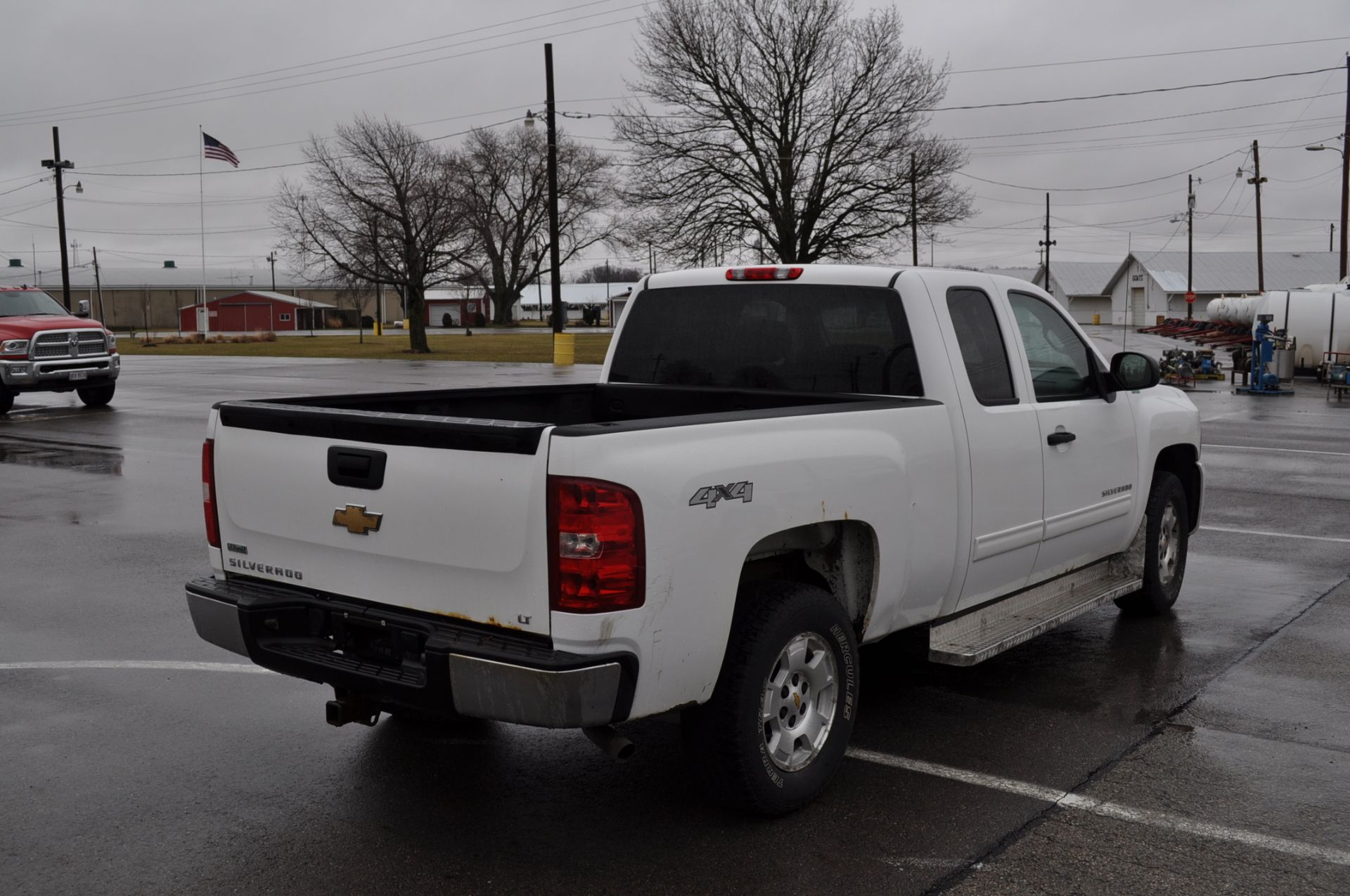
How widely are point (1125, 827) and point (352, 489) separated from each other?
279 centimetres

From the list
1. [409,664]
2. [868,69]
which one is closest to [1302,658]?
[409,664]

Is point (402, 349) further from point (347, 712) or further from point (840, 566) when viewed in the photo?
point (840, 566)

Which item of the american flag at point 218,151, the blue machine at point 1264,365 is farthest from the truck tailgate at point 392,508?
the american flag at point 218,151

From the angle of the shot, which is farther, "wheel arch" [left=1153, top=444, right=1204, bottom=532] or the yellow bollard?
the yellow bollard

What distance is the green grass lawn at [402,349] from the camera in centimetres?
4147

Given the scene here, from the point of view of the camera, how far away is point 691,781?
448 cm

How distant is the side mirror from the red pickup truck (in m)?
18.4

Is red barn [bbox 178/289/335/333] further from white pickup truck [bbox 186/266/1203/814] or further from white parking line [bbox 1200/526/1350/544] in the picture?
white pickup truck [bbox 186/266/1203/814]

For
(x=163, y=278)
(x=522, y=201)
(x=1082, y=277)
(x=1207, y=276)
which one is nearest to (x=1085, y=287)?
(x=1082, y=277)

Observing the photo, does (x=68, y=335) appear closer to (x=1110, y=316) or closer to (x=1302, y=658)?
(x=1302, y=658)

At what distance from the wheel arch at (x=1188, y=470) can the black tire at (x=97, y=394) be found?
19354 mm

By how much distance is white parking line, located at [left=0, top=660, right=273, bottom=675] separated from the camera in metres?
5.94

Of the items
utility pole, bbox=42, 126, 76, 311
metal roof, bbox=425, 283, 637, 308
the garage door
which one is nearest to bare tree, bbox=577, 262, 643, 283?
metal roof, bbox=425, 283, 637, 308

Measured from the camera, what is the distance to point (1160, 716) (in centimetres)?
521
